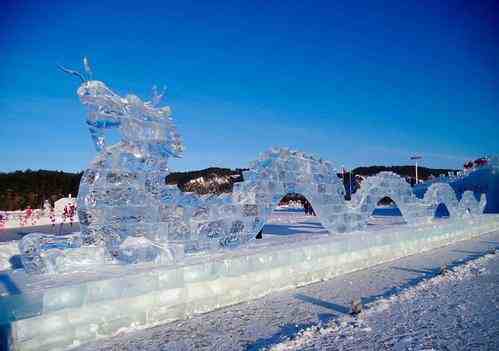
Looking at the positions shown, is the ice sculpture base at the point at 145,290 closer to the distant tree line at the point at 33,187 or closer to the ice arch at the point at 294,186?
the ice arch at the point at 294,186

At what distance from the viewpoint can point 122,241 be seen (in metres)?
4.63

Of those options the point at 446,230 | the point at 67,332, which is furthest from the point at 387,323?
the point at 446,230

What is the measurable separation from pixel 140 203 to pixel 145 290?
4.12 feet

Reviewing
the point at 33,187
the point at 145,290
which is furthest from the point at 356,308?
the point at 33,187

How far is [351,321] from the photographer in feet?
12.6

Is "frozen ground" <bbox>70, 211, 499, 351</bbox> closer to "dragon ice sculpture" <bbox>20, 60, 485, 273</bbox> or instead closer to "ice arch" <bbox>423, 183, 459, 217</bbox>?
"dragon ice sculpture" <bbox>20, 60, 485, 273</bbox>

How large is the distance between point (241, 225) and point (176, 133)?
1625 mm

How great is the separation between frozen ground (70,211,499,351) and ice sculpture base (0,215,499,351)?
0.46 feet

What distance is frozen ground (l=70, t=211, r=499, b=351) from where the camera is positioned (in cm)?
331

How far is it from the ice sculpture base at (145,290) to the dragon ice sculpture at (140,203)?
31cm

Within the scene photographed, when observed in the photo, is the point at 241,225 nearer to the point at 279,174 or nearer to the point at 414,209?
the point at 279,174

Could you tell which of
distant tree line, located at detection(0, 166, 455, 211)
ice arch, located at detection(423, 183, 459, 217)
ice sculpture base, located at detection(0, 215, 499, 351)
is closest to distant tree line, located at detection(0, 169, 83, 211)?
distant tree line, located at detection(0, 166, 455, 211)

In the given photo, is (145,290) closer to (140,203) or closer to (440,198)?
(140,203)

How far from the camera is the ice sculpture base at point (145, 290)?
3.13 metres
